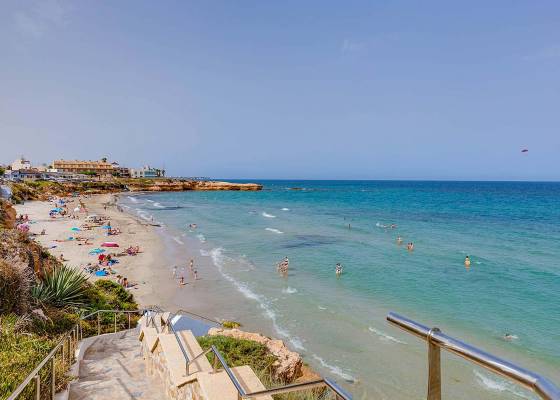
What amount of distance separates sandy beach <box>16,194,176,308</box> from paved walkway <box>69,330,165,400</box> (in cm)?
990

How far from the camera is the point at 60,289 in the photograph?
1173 cm

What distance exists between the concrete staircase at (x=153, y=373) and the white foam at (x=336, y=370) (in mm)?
6412

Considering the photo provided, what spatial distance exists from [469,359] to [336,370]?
1261 cm

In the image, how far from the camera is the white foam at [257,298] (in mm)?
15135

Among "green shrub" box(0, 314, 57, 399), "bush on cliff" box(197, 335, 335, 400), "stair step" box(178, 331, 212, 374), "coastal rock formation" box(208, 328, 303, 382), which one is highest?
"green shrub" box(0, 314, 57, 399)

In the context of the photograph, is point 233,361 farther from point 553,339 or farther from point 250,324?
point 553,339

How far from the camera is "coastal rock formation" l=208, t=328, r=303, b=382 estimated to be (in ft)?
34.1

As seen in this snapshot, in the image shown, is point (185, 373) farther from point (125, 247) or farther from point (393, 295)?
point (125, 247)

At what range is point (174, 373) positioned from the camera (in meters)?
6.21

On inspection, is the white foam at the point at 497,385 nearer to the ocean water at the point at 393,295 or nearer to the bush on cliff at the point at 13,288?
the ocean water at the point at 393,295

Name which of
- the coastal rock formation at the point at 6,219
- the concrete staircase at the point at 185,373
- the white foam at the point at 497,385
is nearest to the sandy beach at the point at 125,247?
the coastal rock formation at the point at 6,219

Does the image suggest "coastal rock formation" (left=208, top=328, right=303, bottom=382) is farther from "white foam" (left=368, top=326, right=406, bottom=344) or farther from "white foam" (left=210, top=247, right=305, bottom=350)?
"white foam" (left=368, top=326, right=406, bottom=344)

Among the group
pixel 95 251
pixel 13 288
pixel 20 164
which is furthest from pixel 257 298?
pixel 20 164

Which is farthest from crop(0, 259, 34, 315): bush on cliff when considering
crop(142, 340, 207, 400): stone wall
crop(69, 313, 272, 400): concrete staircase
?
crop(142, 340, 207, 400): stone wall
